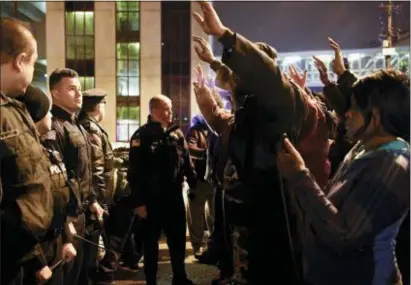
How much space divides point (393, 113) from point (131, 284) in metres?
4.19

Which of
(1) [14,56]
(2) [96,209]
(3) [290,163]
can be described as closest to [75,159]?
(2) [96,209]

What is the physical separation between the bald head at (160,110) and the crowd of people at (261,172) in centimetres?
76

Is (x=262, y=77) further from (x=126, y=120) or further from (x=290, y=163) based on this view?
(x=126, y=120)

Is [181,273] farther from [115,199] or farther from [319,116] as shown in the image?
[319,116]

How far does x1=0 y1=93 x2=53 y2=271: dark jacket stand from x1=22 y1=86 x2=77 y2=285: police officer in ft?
0.80

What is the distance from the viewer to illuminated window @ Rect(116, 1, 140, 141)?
29.2 metres

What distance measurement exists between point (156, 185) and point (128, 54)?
26217 mm

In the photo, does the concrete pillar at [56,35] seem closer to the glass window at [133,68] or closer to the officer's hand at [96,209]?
the glass window at [133,68]

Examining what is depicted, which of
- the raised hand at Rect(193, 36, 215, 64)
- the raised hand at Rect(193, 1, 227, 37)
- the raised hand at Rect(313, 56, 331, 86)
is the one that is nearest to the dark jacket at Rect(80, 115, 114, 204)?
the raised hand at Rect(193, 36, 215, 64)

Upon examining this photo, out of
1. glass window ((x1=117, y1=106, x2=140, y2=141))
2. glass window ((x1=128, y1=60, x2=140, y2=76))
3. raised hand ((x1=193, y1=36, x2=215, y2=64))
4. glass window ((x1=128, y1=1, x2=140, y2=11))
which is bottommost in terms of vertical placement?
glass window ((x1=117, y1=106, x2=140, y2=141))

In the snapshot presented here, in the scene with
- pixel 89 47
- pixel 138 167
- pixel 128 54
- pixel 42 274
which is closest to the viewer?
pixel 42 274

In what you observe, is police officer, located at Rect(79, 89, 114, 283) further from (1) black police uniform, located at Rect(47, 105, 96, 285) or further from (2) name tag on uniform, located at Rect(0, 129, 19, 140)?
(2) name tag on uniform, located at Rect(0, 129, 19, 140)

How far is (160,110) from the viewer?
5.02m

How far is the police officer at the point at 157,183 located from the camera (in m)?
4.93
